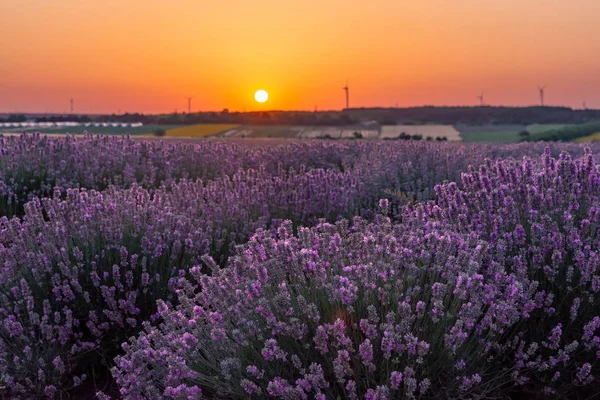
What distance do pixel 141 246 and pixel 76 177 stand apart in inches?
153

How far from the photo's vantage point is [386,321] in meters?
2.89

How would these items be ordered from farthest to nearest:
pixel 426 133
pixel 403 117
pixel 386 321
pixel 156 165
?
1. pixel 403 117
2. pixel 426 133
3. pixel 156 165
4. pixel 386 321

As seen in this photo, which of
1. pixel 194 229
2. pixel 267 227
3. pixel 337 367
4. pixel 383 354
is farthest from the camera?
pixel 267 227

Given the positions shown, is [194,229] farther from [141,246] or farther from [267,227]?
[267,227]

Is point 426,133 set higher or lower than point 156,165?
higher

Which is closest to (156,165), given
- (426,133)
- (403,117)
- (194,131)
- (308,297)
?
(308,297)

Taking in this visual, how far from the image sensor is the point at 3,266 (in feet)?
13.6

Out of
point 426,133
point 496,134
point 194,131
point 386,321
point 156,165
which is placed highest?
point 194,131

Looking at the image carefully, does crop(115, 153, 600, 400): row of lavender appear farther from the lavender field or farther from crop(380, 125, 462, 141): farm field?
crop(380, 125, 462, 141): farm field

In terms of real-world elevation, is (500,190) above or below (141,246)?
above

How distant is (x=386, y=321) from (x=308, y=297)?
37 centimetres

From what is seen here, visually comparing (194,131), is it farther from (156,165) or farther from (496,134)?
(156,165)

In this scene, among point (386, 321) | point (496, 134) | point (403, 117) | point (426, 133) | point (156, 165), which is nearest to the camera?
point (386, 321)

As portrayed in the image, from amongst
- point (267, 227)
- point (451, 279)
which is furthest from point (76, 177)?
point (451, 279)
